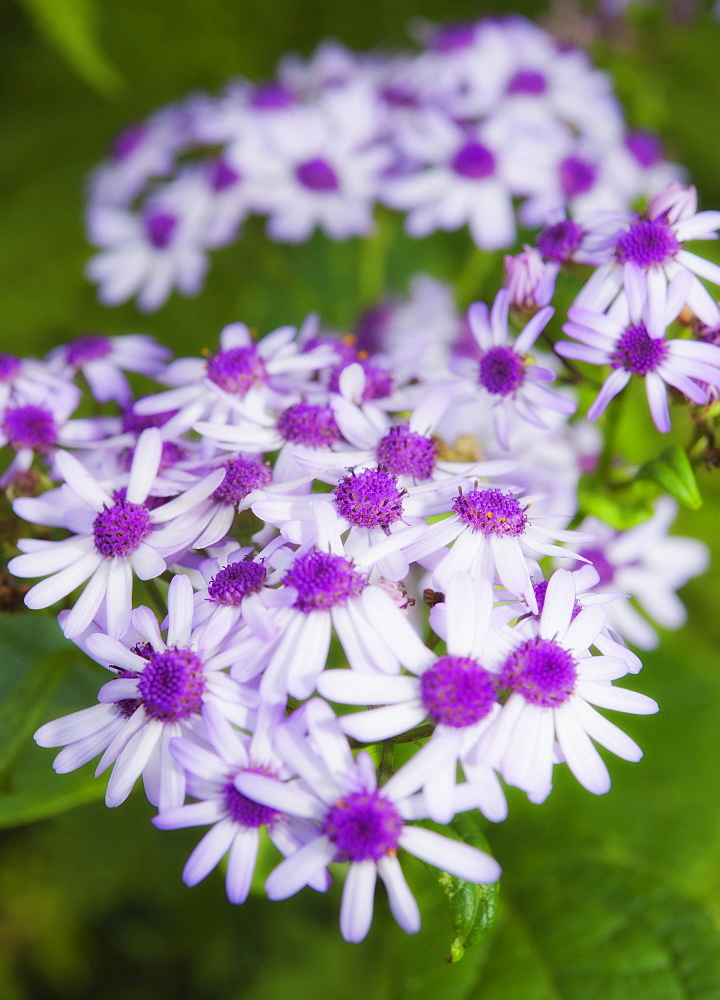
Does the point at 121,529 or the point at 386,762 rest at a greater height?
the point at 121,529

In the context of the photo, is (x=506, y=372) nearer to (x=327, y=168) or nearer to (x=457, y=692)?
(x=457, y=692)

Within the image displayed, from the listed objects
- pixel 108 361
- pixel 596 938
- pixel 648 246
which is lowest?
pixel 596 938

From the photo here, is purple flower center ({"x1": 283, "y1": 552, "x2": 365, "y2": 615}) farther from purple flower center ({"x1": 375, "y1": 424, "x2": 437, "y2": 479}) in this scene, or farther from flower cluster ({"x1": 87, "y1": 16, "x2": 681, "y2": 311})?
flower cluster ({"x1": 87, "y1": 16, "x2": 681, "y2": 311})

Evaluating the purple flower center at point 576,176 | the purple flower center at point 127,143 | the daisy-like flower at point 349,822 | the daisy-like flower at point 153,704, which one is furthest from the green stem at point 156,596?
the purple flower center at point 127,143

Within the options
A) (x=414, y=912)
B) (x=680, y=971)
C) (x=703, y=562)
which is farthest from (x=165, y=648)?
(x=703, y=562)

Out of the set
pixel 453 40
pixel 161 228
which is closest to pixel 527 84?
pixel 453 40

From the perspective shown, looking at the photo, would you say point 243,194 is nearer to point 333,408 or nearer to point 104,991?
point 333,408

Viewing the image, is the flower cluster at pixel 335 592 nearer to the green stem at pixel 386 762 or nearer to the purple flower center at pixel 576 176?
the green stem at pixel 386 762
